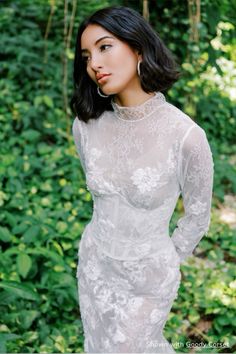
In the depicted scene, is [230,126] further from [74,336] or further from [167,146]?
[167,146]

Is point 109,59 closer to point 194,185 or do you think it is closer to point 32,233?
point 194,185

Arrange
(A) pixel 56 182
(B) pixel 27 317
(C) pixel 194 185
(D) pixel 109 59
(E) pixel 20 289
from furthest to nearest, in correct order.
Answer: (A) pixel 56 182
(B) pixel 27 317
(E) pixel 20 289
(C) pixel 194 185
(D) pixel 109 59

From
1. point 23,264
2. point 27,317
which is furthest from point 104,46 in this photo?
point 27,317

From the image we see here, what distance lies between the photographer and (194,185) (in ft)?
5.39

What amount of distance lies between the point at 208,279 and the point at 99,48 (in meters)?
1.97

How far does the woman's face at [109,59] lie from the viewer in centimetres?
152

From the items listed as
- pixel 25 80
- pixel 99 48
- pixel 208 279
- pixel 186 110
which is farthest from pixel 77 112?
pixel 25 80

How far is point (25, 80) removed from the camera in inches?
178

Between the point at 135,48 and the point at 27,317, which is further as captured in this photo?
the point at 27,317

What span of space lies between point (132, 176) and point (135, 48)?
0.38 meters

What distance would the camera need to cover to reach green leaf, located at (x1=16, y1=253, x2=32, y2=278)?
8.29 ft

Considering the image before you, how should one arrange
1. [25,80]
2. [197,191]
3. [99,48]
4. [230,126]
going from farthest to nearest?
[230,126] → [25,80] → [197,191] → [99,48]

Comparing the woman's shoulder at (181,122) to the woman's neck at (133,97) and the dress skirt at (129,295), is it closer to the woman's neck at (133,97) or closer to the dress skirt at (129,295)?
the woman's neck at (133,97)

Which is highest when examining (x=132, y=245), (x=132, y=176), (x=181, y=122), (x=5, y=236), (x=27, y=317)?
(x=181, y=122)
